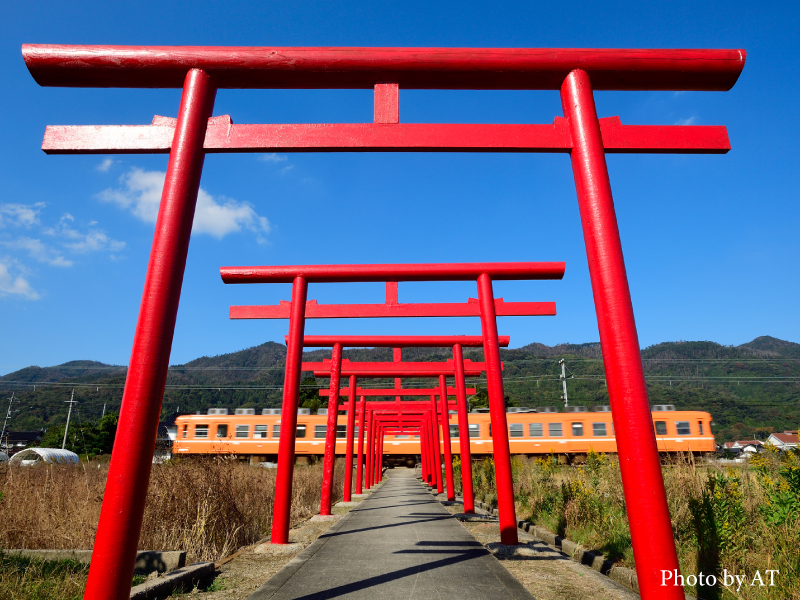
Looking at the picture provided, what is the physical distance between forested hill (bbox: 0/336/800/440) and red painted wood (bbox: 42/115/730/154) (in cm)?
4018

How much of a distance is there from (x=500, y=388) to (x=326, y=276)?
2.94m

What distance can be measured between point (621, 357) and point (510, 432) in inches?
851

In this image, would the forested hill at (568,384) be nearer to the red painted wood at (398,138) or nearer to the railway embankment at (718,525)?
the railway embankment at (718,525)

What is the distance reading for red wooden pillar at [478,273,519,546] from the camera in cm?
614

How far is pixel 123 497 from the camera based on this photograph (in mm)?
2734

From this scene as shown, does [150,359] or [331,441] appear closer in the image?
[150,359]

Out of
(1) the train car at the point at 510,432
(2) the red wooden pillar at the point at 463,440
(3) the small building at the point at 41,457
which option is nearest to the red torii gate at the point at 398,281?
(2) the red wooden pillar at the point at 463,440

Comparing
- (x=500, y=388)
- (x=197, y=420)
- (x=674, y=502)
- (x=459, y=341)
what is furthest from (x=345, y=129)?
(x=197, y=420)

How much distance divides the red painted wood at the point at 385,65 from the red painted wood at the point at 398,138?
0.31 metres

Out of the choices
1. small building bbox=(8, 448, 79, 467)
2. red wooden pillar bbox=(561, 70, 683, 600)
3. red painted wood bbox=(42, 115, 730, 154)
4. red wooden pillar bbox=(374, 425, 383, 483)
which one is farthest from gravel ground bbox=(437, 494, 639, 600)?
red wooden pillar bbox=(374, 425, 383, 483)

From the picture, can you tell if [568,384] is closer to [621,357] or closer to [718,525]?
[718,525]

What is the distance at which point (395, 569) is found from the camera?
15.9 ft

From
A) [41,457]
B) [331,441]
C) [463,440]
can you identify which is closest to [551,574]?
[463,440]

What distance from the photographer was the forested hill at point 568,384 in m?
62.1
